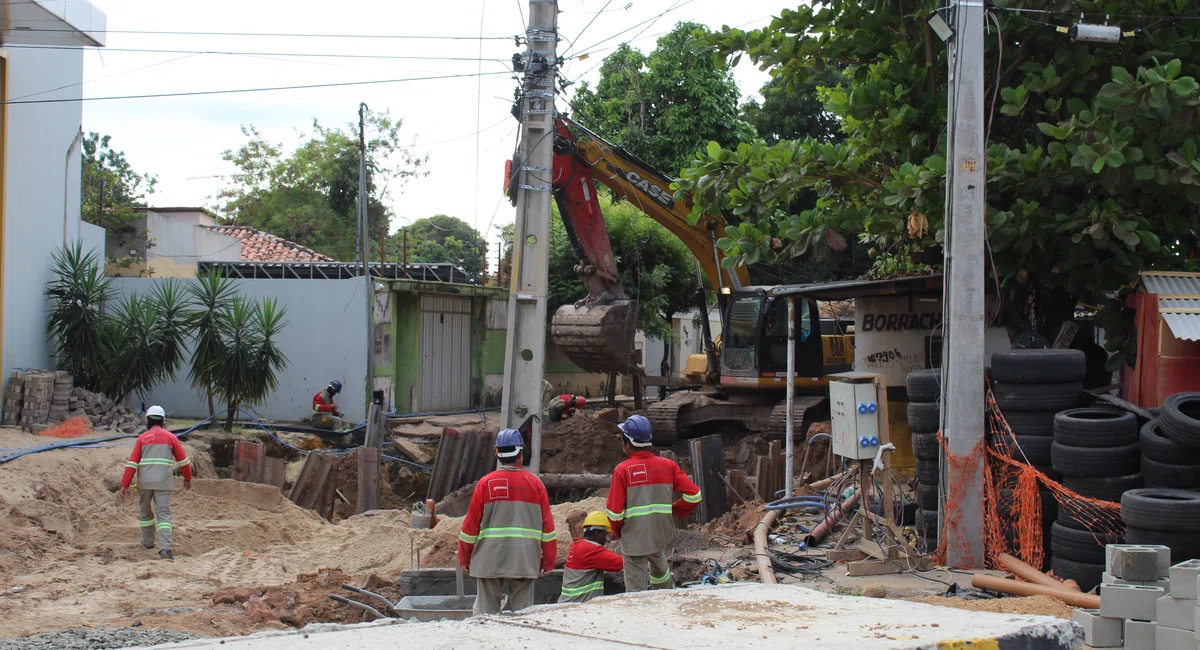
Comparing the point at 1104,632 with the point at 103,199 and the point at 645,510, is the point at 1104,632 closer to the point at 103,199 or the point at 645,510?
the point at 645,510

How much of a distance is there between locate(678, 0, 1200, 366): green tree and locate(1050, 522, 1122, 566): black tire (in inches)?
123

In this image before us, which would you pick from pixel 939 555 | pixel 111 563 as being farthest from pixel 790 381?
pixel 111 563

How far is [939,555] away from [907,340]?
187 inches

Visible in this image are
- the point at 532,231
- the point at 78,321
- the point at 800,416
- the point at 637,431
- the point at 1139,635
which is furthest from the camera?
the point at 78,321

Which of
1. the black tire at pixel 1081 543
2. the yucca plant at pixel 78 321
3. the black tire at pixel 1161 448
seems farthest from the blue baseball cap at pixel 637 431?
the yucca plant at pixel 78 321

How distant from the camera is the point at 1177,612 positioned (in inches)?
215

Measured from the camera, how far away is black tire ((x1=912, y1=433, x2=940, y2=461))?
949cm

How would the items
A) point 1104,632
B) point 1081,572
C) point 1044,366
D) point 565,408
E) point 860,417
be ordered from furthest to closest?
1. point 565,408
2. point 860,417
3. point 1044,366
4. point 1081,572
5. point 1104,632

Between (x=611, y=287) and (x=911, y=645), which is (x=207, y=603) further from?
(x=611, y=287)

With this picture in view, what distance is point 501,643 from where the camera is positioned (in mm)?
4156

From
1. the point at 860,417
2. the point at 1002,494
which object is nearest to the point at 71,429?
the point at 860,417

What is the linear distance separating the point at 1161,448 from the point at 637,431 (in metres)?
3.92

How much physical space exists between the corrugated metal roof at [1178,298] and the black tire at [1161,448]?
1.75 m

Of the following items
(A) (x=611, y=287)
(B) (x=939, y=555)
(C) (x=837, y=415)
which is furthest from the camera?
(A) (x=611, y=287)
